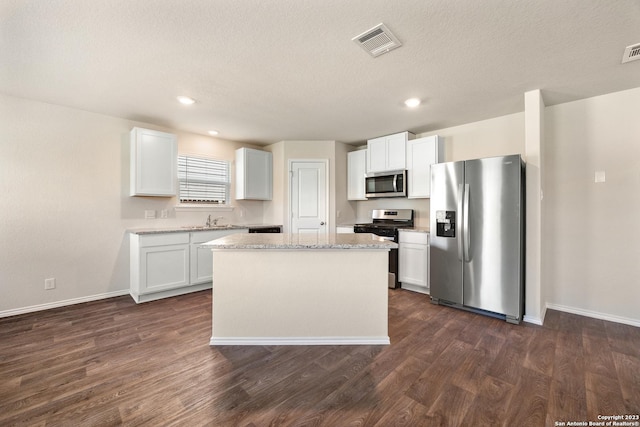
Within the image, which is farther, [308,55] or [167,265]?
[167,265]

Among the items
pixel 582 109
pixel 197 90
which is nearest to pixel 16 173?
pixel 197 90

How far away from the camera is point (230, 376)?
1874 mm

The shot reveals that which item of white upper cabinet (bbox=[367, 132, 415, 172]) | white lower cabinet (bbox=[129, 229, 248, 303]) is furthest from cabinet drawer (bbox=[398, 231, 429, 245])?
white lower cabinet (bbox=[129, 229, 248, 303])

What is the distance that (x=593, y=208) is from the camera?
9.58ft

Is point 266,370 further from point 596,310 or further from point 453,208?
point 596,310

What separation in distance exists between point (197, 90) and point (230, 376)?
8.70ft

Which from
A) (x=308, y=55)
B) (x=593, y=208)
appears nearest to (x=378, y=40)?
(x=308, y=55)

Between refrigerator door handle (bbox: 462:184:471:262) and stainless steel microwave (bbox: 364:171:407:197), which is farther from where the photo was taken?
stainless steel microwave (bbox: 364:171:407:197)

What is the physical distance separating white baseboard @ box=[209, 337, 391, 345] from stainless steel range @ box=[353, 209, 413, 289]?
1.74m

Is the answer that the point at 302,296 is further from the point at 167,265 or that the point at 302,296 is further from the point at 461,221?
the point at 167,265

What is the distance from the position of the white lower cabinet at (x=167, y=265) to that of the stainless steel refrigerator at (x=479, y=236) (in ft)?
10.3

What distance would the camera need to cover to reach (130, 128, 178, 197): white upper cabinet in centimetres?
354

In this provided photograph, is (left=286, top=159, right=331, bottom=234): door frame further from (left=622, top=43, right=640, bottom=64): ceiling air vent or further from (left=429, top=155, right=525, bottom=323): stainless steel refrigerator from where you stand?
(left=622, top=43, right=640, bottom=64): ceiling air vent

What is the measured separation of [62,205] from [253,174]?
2.48 metres
